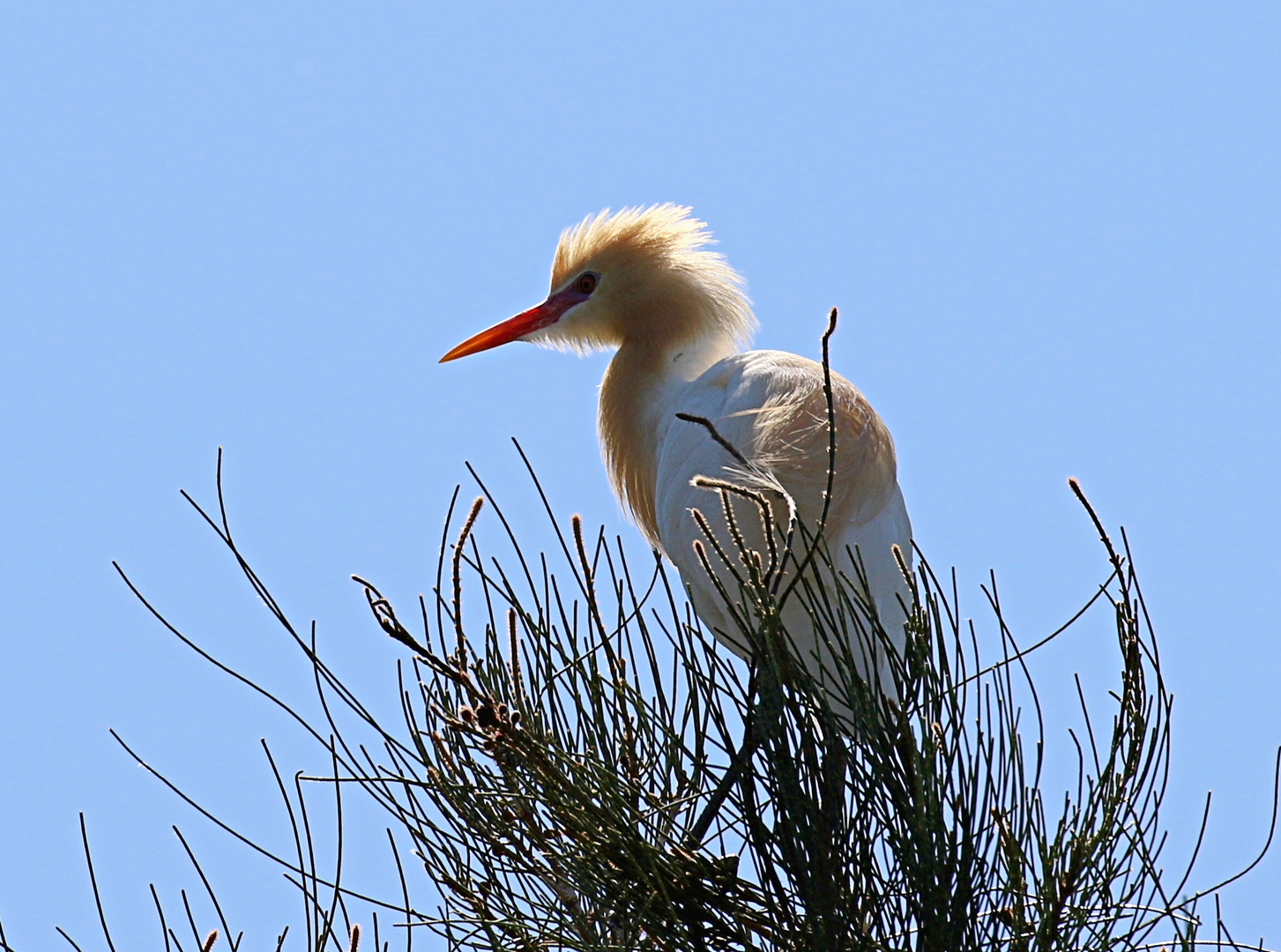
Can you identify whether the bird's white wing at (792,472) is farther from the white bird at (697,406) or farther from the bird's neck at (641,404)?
the bird's neck at (641,404)

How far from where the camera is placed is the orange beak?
4.26 m

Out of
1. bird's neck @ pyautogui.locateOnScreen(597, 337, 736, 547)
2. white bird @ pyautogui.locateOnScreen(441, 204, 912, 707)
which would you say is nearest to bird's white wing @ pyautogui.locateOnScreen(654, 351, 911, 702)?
white bird @ pyautogui.locateOnScreen(441, 204, 912, 707)

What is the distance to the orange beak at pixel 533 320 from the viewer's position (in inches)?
168

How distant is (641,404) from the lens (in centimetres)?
412

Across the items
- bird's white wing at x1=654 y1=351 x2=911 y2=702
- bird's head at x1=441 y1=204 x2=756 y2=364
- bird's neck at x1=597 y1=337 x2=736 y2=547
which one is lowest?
bird's white wing at x1=654 y1=351 x2=911 y2=702

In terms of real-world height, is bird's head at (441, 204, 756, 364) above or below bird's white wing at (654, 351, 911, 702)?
above

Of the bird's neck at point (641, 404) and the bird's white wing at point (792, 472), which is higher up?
the bird's neck at point (641, 404)

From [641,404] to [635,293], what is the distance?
0.37 m

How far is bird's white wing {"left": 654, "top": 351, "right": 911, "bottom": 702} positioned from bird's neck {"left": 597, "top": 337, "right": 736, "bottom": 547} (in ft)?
1.35

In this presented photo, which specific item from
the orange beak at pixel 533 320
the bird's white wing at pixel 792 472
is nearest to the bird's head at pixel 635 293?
the orange beak at pixel 533 320

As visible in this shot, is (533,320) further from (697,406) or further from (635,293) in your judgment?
(697,406)

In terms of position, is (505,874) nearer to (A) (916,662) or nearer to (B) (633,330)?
(A) (916,662)

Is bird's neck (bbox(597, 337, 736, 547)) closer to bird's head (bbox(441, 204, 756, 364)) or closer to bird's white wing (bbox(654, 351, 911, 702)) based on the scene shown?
bird's head (bbox(441, 204, 756, 364))

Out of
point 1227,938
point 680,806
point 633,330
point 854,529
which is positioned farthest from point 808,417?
point 1227,938
